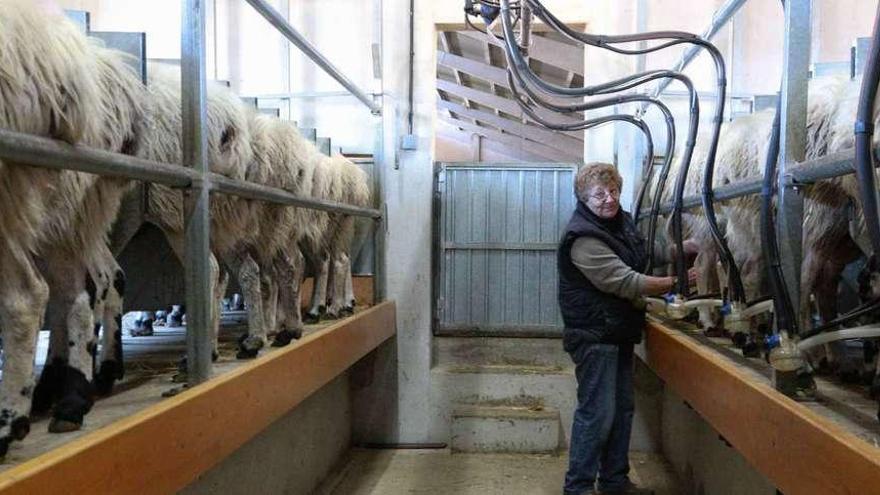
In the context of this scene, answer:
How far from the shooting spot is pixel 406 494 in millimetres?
4188

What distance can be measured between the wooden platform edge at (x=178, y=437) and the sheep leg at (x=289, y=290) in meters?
0.15

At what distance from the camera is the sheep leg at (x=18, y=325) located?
144cm

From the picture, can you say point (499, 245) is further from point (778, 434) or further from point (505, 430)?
point (778, 434)

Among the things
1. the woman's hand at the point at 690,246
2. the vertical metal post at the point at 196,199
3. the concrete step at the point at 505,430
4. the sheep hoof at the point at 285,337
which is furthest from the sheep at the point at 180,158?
the concrete step at the point at 505,430

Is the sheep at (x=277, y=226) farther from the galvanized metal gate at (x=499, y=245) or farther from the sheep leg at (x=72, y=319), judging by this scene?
the galvanized metal gate at (x=499, y=245)

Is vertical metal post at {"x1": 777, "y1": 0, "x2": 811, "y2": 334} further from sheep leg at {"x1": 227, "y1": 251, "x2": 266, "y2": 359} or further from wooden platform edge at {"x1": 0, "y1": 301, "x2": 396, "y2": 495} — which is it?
sheep leg at {"x1": 227, "y1": 251, "x2": 266, "y2": 359}

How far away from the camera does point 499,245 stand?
5441 mm

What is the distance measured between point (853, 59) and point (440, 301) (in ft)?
11.7

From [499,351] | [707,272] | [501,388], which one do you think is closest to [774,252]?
[707,272]

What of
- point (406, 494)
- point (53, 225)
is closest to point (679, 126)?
point (406, 494)

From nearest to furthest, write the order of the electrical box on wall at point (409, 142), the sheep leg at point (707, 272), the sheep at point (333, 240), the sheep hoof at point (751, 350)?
the sheep hoof at point (751, 350)
the sheep leg at point (707, 272)
the sheep at point (333, 240)
the electrical box on wall at point (409, 142)

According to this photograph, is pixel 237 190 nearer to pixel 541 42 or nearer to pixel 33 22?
A: pixel 33 22

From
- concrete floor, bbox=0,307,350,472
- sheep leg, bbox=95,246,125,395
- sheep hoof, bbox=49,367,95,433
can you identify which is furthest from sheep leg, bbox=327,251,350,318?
sheep hoof, bbox=49,367,95,433

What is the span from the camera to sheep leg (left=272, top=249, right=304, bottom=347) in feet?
9.93
